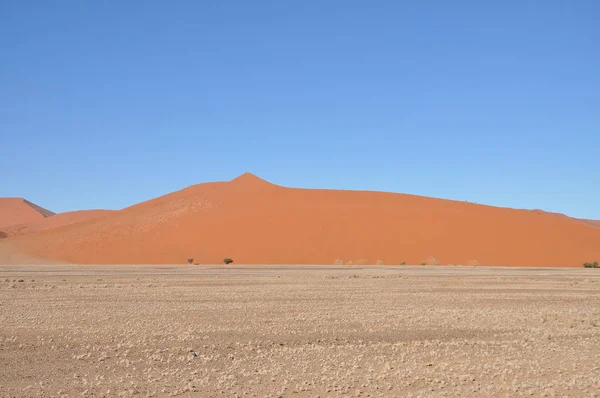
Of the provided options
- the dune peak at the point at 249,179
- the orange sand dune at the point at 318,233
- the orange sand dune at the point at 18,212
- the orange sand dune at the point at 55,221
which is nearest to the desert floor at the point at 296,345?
the orange sand dune at the point at 318,233

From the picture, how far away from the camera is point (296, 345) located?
42.3 feet

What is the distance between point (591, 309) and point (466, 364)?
11307 millimetres

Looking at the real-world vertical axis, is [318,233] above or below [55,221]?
below

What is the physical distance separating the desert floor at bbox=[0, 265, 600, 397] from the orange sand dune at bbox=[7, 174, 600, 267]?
41258 mm

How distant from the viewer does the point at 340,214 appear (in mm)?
77750

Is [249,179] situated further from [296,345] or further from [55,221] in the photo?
[296,345]

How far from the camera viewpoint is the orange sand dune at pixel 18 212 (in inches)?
6624

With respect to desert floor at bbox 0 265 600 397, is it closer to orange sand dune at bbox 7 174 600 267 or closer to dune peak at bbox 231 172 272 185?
orange sand dune at bbox 7 174 600 267

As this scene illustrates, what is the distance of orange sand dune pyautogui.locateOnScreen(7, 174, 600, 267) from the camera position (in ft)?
212

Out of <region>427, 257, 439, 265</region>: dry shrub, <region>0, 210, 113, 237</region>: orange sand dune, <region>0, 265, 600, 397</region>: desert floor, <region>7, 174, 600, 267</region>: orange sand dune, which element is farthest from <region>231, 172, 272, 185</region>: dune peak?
<region>0, 265, 600, 397</region>: desert floor

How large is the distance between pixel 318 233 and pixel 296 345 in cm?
5803

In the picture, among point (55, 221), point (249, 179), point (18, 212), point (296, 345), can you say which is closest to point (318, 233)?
point (249, 179)

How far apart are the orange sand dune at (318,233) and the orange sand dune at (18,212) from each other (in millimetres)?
87550

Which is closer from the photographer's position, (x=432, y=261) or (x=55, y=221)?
(x=432, y=261)
